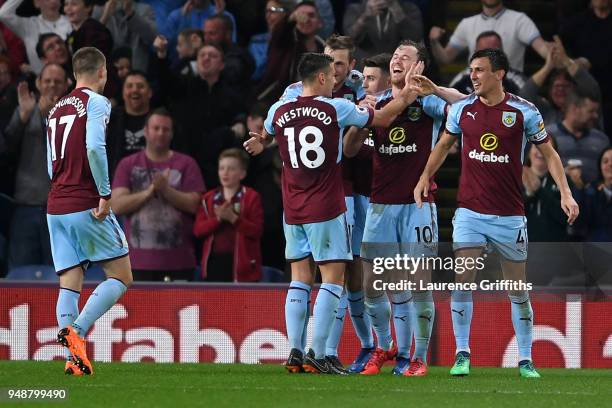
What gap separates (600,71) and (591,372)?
16.0 ft

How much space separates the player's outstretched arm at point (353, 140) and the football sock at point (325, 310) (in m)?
1.15

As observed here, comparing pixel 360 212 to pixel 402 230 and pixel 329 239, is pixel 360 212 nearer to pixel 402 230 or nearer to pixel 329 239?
pixel 402 230

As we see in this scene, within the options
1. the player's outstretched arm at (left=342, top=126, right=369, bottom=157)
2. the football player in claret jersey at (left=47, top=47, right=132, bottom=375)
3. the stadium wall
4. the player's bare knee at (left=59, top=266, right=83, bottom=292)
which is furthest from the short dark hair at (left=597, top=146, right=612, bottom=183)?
the player's bare knee at (left=59, top=266, right=83, bottom=292)

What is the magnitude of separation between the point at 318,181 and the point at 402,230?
0.97m

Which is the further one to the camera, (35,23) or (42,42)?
(35,23)

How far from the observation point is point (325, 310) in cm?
1042

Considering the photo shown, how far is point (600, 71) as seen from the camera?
15.7m

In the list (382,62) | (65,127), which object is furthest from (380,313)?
(65,127)

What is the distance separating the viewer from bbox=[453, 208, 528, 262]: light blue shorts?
10.7 meters

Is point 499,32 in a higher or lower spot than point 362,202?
higher

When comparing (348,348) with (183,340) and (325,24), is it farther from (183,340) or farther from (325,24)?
(325,24)

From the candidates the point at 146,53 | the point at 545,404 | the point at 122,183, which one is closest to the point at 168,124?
the point at 122,183

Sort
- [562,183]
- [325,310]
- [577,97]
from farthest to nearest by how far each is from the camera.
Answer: [577,97] → [562,183] → [325,310]

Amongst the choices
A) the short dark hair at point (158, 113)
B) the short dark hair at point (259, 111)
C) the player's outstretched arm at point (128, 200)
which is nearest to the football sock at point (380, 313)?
the player's outstretched arm at point (128, 200)
